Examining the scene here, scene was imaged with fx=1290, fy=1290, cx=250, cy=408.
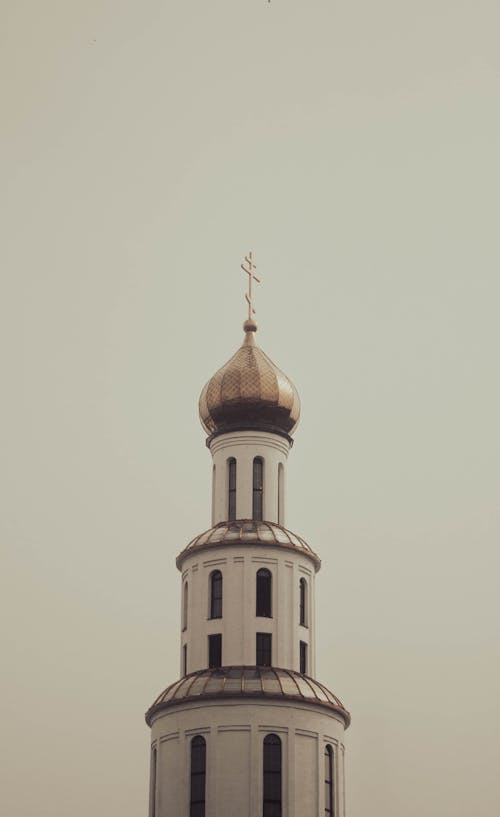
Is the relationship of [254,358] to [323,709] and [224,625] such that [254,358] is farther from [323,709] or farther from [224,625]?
[323,709]

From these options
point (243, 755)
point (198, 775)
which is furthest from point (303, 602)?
point (198, 775)

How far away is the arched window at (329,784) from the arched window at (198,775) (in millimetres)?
3794

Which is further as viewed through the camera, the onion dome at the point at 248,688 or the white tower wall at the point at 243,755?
the onion dome at the point at 248,688

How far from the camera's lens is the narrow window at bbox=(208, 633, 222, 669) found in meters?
41.5

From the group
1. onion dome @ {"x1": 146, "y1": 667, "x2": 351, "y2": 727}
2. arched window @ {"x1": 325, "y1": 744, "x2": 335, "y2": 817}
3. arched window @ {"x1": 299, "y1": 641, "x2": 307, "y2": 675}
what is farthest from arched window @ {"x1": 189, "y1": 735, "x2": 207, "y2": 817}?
arched window @ {"x1": 299, "y1": 641, "x2": 307, "y2": 675}

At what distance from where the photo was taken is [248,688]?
1548 inches

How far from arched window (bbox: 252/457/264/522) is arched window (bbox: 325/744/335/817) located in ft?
27.3

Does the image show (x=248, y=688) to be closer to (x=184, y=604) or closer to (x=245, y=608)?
(x=245, y=608)

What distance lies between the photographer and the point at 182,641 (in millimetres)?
42938

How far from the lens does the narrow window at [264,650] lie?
135 ft

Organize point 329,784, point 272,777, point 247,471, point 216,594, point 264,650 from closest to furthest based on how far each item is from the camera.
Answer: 1. point 272,777
2. point 329,784
3. point 264,650
4. point 216,594
5. point 247,471

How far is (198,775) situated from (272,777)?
224cm

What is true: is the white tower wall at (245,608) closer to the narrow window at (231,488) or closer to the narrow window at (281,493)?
the narrow window at (281,493)

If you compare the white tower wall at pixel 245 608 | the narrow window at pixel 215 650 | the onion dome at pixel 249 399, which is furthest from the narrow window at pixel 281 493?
the narrow window at pixel 215 650
